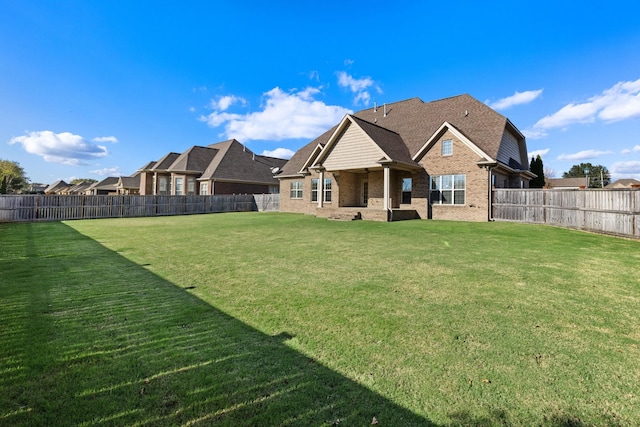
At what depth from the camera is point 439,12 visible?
651 inches

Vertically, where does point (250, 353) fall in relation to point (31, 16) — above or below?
below

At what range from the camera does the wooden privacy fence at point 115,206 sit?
1902cm

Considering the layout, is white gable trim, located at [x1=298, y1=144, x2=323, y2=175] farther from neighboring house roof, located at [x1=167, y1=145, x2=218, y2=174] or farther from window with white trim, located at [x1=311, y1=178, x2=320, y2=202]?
neighboring house roof, located at [x1=167, y1=145, x2=218, y2=174]

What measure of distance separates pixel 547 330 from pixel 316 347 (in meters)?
2.84

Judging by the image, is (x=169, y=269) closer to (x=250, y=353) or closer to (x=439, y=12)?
(x=250, y=353)

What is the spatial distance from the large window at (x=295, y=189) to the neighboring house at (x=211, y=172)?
23.4 ft

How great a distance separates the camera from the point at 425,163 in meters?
19.5

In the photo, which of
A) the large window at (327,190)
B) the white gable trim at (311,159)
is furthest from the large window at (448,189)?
the white gable trim at (311,159)

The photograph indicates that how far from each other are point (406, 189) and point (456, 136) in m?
4.49

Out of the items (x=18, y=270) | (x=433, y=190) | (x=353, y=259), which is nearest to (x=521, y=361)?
(x=353, y=259)

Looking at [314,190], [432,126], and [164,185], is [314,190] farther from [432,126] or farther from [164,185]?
[164,185]

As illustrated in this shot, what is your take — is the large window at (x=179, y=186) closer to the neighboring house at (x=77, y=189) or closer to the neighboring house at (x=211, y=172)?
the neighboring house at (x=211, y=172)

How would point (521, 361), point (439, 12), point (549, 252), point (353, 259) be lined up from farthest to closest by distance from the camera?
point (439, 12), point (549, 252), point (353, 259), point (521, 361)

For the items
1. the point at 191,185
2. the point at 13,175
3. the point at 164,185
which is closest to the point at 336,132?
the point at 191,185
